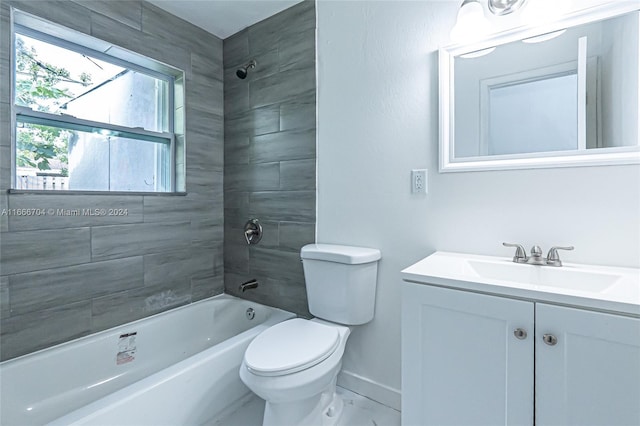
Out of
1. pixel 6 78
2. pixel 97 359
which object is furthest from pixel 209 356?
pixel 6 78

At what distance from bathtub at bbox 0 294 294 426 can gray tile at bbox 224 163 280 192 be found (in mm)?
840

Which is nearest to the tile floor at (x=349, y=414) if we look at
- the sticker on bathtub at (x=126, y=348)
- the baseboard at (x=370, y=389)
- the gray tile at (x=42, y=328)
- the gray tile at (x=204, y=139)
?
the baseboard at (x=370, y=389)

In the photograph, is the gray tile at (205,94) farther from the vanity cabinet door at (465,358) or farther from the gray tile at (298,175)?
the vanity cabinet door at (465,358)

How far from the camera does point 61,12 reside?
161 cm

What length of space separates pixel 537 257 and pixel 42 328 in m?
2.30

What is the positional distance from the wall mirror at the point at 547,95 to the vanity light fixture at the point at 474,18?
0.05 m

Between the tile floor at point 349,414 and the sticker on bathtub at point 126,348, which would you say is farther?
the sticker on bathtub at point 126,348

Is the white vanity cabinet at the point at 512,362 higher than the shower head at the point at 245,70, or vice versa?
the shower head at the point at 245,70

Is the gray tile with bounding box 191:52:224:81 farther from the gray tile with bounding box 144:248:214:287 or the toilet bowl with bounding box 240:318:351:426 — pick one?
the toilet bowl with bounding box 240:318:351:426

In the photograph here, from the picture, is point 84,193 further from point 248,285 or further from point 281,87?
point 281,87

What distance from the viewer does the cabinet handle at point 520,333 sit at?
2.97 ft

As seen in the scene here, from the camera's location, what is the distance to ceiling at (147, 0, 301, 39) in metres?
1.95

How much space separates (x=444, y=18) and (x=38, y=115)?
207cm

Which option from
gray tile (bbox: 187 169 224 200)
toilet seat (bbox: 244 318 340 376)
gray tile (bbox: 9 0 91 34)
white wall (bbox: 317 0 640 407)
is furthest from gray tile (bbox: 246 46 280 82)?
toilet seat (bbox: 244 318 340 376)
